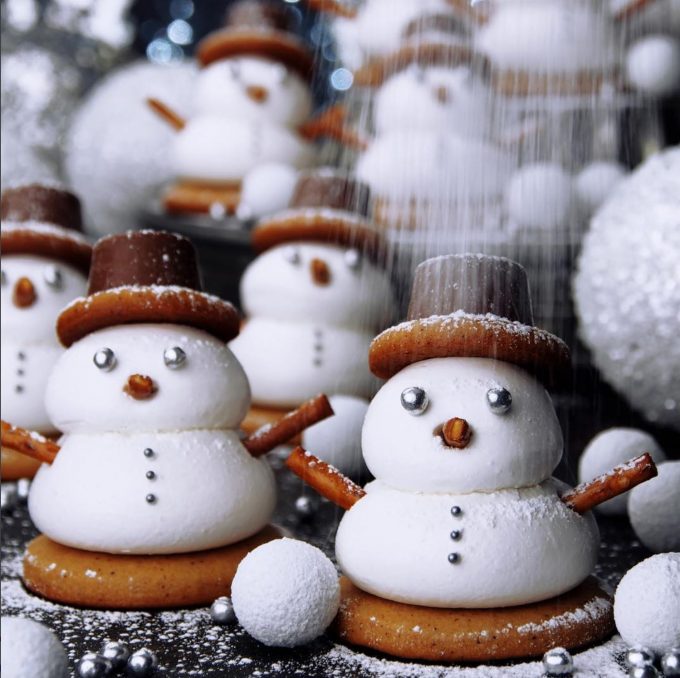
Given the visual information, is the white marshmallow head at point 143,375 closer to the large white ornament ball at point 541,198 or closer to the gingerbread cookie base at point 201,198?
the large white ornament ball at point 541,198

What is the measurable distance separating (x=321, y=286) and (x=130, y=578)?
37.1 inches

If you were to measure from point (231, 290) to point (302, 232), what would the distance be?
0.65m

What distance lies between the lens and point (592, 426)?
7.29 ft

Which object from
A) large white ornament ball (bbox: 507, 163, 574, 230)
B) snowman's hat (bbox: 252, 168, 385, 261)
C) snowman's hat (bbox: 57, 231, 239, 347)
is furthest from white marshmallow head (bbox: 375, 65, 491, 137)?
snowman's hat (bbox: 57, 231, 239, 347)

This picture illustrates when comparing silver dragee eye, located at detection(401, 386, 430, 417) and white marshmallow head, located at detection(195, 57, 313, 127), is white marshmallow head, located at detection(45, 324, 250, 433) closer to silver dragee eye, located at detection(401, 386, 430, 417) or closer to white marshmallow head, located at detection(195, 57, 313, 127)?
silver dragee eye, located at detection(401, 386, 430, 417)

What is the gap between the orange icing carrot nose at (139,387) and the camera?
137 cm

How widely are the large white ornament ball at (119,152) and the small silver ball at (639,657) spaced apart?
6.82 feet

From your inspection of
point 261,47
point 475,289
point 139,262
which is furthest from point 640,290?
point 261,47

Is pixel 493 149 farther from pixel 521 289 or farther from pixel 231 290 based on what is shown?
pixel 521 289

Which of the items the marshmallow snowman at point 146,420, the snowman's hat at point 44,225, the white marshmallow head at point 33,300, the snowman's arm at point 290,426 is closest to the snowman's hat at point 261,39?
the snowman's hat at point 44,225

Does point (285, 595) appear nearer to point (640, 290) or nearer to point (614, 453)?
point (614, 453)

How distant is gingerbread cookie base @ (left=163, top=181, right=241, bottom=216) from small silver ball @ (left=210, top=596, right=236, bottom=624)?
5.12 ft

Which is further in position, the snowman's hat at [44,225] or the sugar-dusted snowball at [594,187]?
the sugar-dusted snowball at [594,187]

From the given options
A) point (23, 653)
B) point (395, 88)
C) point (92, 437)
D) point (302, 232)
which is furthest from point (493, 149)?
point (23, 653)
